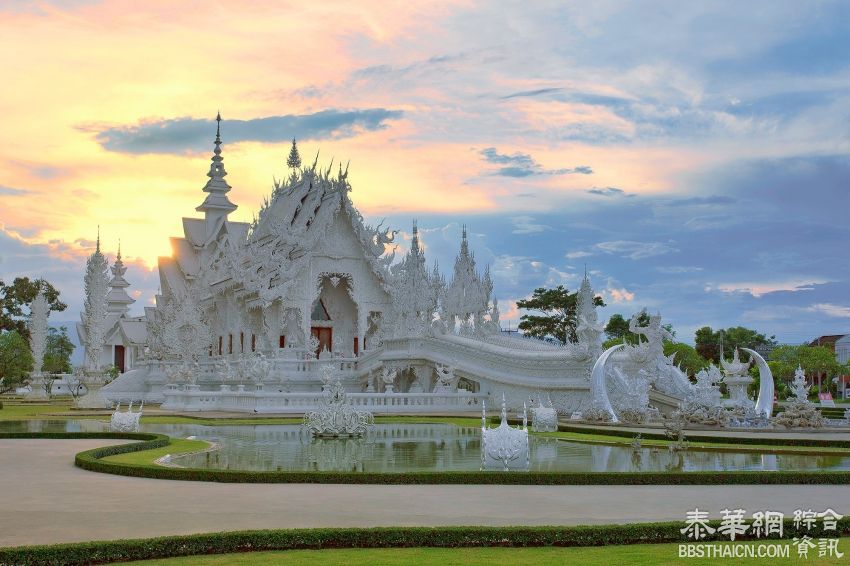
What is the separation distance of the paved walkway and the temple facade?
18590 millimetres

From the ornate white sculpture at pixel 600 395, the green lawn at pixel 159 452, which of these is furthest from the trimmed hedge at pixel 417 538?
the ornate white sculpture at pixel 600 395

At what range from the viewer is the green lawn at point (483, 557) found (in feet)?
27.6

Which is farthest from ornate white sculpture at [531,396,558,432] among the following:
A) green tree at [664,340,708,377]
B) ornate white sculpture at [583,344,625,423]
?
green tree at [664,340,708,377]

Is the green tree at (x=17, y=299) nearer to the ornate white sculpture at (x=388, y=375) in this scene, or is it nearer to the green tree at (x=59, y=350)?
the green tree at (x=59, y=350)

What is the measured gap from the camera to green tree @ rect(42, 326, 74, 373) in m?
74.0

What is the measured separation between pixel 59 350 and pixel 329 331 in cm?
4251

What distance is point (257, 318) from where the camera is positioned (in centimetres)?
4688

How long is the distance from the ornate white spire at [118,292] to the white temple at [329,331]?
73.0 ft

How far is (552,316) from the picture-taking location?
65.8 m

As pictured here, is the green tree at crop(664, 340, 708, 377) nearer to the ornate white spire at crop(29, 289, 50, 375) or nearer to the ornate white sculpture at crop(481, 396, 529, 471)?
the ornate white spire at crop(29, 289, 50, 375)

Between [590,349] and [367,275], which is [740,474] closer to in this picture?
[590,349]

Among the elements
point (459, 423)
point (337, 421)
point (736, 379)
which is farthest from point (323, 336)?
point (337, 421)

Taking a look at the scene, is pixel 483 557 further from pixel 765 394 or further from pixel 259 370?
pixel 259 370

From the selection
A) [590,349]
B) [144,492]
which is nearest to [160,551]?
[144,492]
